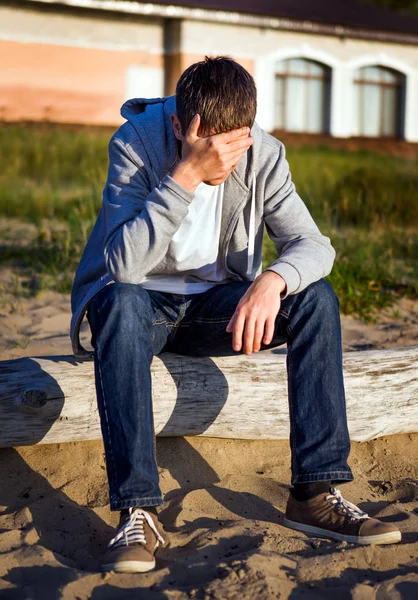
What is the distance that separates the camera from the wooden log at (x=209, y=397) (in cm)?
278

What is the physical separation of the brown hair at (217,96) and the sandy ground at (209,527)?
1310 millimetres

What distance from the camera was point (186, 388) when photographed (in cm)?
290

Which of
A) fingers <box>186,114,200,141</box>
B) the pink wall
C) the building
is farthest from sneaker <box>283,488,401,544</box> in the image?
the building

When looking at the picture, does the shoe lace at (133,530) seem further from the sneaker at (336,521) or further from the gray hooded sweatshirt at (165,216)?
the gray hooded sweatshirt at (165,216)

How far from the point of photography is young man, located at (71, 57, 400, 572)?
2.35 metres

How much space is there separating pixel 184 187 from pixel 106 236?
0.33m

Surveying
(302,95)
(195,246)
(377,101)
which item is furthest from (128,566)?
(377,101)

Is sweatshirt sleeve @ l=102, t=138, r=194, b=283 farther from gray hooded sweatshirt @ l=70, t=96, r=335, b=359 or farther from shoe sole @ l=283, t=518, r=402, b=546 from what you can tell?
shoe sole @ l=283, t=518, r=402, b=546

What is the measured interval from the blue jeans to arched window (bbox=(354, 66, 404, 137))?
14582 mm

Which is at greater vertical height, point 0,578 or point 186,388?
point 186,388

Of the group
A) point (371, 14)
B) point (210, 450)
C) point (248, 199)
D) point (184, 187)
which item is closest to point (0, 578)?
point (210, 450)

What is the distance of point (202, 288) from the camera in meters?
2.86

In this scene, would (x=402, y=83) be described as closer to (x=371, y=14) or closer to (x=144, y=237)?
(x=371, y=14)

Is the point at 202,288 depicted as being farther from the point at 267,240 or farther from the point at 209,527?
the point at 267,240
